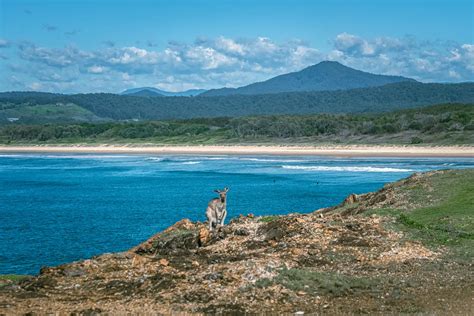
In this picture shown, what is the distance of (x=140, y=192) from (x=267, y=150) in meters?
42.4

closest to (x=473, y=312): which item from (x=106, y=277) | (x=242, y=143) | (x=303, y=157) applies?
(x=106, y=277)

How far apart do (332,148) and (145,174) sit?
27.9 m

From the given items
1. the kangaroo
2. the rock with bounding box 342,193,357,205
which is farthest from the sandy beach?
the kangaroo

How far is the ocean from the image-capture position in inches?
1117

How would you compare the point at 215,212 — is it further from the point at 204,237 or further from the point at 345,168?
the point at 345,168

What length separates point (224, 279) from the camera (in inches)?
511

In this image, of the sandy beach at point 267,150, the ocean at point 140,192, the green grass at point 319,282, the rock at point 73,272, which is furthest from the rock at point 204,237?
the sandy beach at point 267,150

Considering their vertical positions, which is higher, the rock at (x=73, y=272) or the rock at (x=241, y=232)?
the rock at (x=241, y=232)

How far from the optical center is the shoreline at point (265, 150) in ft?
238

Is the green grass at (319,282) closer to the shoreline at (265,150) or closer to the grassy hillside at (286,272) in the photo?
the grassy hillside at (286,272)

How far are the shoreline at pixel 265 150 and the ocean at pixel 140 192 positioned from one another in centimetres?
384

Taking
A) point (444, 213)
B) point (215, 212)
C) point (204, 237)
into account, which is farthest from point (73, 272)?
point (444, 213)

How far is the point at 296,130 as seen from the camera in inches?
3944

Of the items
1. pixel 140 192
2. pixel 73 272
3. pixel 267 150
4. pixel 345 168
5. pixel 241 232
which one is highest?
pixel 241 232
